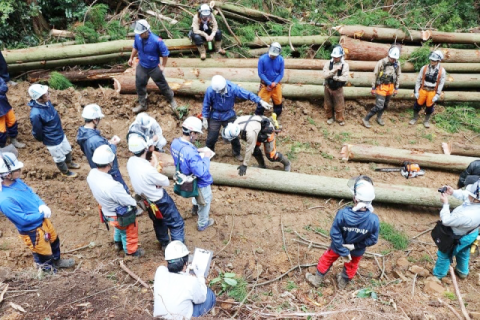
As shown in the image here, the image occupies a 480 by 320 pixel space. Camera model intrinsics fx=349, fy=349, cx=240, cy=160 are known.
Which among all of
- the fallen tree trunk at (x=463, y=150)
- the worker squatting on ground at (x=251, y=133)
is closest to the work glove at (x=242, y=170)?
the worker squatting on ground at (x=251, y=133)

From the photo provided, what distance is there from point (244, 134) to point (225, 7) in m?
5.62

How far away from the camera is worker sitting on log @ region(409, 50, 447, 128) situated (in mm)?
8127

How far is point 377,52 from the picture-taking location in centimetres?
985

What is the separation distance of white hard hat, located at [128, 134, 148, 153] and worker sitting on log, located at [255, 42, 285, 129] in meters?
3.60

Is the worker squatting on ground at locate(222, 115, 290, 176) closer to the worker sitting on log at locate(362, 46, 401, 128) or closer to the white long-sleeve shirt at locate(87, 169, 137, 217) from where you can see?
the white long-sleeve shirt at locate(87, 169, 137, 217)

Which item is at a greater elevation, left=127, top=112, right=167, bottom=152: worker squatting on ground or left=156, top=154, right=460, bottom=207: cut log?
left=127, top=112, right=167, bottom=152: worker squatting on ground

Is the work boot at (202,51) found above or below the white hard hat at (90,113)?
above

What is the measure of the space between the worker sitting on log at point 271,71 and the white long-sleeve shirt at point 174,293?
4.82 m

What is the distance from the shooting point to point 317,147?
8.05 m

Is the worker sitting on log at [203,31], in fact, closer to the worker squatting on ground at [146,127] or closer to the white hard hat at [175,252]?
the worker squatting on ground at [146,127]

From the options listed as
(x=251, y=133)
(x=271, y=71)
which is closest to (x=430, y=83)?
(x=271, y=71)

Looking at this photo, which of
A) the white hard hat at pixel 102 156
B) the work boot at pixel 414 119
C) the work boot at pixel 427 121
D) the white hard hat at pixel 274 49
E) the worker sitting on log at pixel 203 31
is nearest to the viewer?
the white hard hat at pixel 102 156

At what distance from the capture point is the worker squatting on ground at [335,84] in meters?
7.84

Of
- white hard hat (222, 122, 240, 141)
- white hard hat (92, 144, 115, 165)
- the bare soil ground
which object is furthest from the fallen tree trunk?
white hard hat (92, 144, 115, 165)
